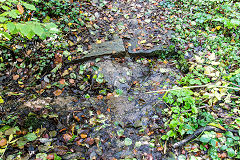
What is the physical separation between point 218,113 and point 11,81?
3.98 m

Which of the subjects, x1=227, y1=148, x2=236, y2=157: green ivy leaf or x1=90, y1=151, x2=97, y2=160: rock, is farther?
x1=90, y1=151, x2=97, y2=160: rock

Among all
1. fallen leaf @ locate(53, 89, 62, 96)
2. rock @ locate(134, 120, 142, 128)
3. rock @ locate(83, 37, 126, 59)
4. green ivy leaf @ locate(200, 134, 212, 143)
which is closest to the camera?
green ivy leaf @ locate(200, 134, 212, 143)

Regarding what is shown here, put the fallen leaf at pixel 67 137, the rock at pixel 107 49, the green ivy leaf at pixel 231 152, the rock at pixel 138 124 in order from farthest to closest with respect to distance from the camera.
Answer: the rock at pixel 107 49 < the rock at pixel 138 124 < the fallen leaf at pixel 67 137 < the green ivy leaf at pixel 231 152

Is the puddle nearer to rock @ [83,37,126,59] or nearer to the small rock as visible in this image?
the small rock

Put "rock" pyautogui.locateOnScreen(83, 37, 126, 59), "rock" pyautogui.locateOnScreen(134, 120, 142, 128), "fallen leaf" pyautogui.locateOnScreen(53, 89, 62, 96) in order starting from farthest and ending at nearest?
"rock" pyautogui.locateOnScreen(83, 37, 126, 59) → "fallen leaf" pyautogui.locateOnScreen(53, 89, 62, 96) → "rock" pyautogui.locateOnScreen(134, 120, 142, 128)

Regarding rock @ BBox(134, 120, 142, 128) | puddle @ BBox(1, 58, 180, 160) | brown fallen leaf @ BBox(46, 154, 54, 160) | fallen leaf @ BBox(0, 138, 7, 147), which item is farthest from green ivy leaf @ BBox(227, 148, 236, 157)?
fallen leaf @ BBox(0, 138, 7, 147)

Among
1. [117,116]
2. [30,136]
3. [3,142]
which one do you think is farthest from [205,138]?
[3,142]

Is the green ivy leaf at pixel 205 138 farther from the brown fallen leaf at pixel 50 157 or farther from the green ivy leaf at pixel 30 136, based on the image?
the green ivy leaf at pixel 30 136

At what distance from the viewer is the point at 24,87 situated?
3219 mm

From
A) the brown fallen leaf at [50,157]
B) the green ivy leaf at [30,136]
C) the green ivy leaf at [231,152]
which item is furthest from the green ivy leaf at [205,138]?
the green ivy leaf at [30,136]

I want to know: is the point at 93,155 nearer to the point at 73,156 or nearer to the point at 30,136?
the point at 73,156

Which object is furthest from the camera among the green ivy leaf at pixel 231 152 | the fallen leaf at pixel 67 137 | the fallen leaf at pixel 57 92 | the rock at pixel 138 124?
the fallen leaf at pixel 57 92

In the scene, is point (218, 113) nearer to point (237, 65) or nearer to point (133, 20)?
point (237, 65)

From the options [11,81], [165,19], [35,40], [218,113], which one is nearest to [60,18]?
[35,40]
